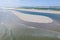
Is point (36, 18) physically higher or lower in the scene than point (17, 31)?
higher

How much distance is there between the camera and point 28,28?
1508 millimetres

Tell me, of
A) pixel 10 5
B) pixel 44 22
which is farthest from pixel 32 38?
pixel 10 5

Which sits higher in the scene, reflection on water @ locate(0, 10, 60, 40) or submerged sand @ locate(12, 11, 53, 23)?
submerged sand @ locate(12, 11, 53, 23)

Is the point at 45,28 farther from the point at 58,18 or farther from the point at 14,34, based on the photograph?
the point at 14,34

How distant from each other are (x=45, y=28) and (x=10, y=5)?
1.74 feet

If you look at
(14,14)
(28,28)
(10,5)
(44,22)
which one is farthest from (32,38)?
(10,5)

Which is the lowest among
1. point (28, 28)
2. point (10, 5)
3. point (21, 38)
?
point (21, 38)

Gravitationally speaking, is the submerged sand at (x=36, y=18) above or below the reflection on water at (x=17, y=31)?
above

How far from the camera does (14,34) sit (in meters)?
1.51

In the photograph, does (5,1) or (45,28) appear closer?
(45,28)

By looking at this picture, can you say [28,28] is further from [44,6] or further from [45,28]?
[44,6]

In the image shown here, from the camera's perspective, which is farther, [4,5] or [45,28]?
[4,5]

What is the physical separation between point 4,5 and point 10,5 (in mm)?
87

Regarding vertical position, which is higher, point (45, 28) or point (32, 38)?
point (45, 28)
